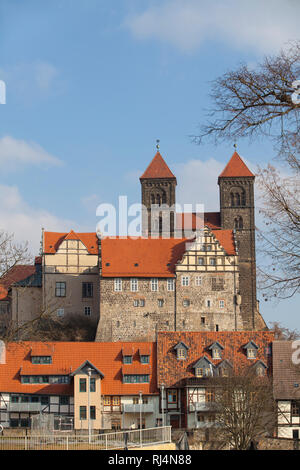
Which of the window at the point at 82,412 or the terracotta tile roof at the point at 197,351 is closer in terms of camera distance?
the window at the point at 82,412

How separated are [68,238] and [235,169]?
24.9 m

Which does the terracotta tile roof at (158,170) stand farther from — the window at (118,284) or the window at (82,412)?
the window at (82,412)

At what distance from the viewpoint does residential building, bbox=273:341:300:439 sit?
41406mm

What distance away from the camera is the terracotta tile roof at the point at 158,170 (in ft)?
280

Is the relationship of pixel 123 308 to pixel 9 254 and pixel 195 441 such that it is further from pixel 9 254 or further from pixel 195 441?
pixel 9 254

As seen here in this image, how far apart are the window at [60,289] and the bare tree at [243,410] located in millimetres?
27291

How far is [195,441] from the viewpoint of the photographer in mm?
33719

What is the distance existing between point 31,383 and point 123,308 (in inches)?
682

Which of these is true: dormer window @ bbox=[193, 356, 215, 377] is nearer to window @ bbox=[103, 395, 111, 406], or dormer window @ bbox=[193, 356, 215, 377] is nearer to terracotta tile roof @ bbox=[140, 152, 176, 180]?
window @ bbox=[103, 395, 111, 406]

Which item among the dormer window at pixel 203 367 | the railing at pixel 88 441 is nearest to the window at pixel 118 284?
the dormer window at pixel 203 367

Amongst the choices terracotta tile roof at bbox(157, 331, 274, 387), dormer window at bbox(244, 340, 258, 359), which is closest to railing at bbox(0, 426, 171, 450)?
terracotta tile roof at bbox(157, 331, 274, 387)

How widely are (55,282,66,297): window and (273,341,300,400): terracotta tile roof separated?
24.1 m

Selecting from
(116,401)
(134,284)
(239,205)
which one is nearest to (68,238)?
(134,284)
